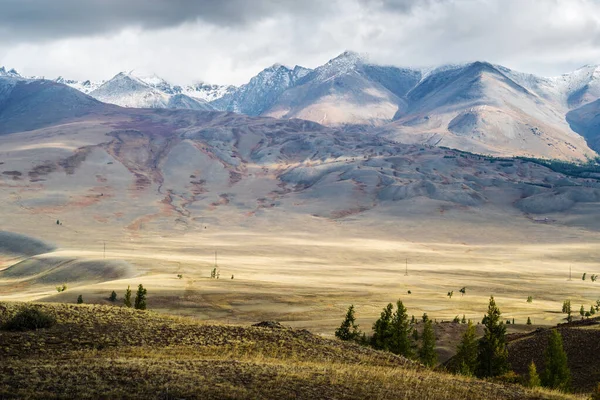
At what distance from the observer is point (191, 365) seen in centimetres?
2467

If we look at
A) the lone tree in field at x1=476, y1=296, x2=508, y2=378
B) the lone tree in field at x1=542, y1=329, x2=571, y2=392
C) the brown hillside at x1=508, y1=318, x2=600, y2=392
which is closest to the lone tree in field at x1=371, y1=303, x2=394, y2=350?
the lone tree in field at x1=476, y1=296, x2=508, y2=378

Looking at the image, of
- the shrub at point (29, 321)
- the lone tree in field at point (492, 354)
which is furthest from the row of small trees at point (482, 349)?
the shrub at point (29, 321)

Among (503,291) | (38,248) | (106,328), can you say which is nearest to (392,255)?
(503,291)

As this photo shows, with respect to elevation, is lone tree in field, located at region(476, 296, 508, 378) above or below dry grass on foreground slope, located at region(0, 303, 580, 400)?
below

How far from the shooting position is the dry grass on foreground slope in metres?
21.5

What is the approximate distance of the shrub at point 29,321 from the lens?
29.1 m

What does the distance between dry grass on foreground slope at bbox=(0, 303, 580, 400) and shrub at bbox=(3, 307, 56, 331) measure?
609 millimetres

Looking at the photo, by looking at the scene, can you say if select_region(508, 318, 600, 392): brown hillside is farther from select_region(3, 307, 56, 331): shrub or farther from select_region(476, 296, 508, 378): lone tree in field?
select_region(3, 307, 56, 331): shrub

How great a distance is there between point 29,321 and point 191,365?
9.98 m

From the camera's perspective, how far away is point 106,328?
101 ft

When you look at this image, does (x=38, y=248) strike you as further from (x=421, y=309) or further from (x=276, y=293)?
(x=421, y=309)

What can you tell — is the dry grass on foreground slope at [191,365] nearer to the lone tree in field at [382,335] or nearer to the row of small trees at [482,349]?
the row of small trees at [482,349]

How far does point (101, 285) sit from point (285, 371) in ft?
283

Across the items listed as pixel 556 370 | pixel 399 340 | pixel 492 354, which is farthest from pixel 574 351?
pixel 399 340
